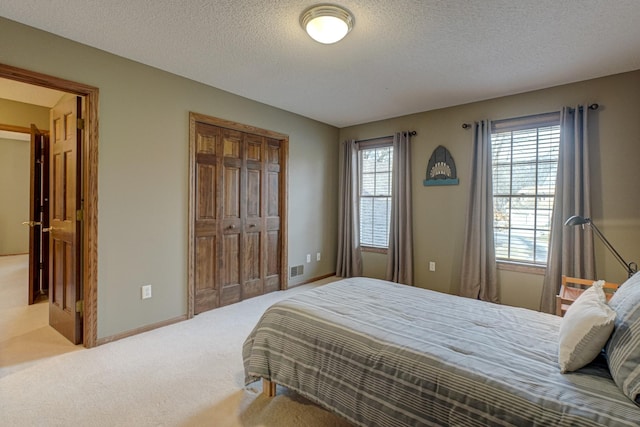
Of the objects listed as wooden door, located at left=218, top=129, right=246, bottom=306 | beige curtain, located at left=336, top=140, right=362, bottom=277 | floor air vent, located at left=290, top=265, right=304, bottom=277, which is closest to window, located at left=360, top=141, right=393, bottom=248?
beige curtain, located at left=336, top=140, right=362, bottom=277

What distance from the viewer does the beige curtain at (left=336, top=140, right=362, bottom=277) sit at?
4.88 meters

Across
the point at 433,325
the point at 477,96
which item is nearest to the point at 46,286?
the point at 433,325

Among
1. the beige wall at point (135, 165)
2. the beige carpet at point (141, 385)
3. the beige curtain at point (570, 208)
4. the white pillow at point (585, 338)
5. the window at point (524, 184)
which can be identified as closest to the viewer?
the white pillow at point (585, 338)

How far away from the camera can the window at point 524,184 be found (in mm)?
Answer: 3344

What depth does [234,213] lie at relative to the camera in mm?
3732

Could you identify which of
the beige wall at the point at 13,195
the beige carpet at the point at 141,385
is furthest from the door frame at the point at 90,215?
the beige wall at the point at 13,195

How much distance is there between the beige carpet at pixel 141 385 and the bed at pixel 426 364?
0.70 feet

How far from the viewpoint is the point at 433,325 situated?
1.68m

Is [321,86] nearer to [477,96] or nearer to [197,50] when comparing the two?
[197,50]

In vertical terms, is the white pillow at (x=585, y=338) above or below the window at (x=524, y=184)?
below

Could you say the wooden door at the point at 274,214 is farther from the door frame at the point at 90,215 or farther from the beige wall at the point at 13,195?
the beige wall at the point at 13,195

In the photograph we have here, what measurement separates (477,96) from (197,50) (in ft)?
9.79

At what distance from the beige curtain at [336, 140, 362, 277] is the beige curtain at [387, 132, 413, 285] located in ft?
1.99

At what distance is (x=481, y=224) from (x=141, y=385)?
141 inches
